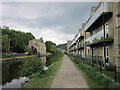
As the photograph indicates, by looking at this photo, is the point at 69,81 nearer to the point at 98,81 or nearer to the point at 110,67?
the point at 98,81

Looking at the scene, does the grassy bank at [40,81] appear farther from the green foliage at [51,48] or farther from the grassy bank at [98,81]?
the green foliage at [51,48]

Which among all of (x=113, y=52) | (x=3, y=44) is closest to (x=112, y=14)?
(x=113, y=52)

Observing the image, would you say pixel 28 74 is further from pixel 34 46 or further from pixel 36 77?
pixel 34 46

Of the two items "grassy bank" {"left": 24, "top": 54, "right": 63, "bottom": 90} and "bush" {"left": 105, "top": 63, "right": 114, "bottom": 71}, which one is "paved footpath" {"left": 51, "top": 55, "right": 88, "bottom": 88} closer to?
"grassy bank" {"left": 24, "top": 54, "right": 63, "bottom": 90}

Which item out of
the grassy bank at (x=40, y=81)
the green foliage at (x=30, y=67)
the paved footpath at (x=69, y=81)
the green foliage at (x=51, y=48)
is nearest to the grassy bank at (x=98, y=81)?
the paved footpath at (x=69, y=81)

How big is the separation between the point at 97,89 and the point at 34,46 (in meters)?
78.6

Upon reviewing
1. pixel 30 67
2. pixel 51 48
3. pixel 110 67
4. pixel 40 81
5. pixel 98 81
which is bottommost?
pixel 40 81

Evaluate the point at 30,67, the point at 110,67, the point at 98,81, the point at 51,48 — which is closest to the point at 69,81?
Answer: the point at 98,81

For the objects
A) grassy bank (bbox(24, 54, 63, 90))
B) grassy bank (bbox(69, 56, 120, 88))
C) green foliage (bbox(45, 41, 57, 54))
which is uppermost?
green foliage (bbox(45, 41, 57, 54))

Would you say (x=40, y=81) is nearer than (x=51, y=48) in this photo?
Yes

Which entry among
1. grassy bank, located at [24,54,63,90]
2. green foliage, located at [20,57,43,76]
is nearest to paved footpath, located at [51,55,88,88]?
grassy bank, located at [24,54,63,90]

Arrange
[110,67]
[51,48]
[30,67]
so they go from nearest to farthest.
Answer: [30,67] → [110,67] → [51,48]

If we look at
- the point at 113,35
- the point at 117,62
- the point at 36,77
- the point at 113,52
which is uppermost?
the point at 113,35

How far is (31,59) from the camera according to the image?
1217 centimetres
